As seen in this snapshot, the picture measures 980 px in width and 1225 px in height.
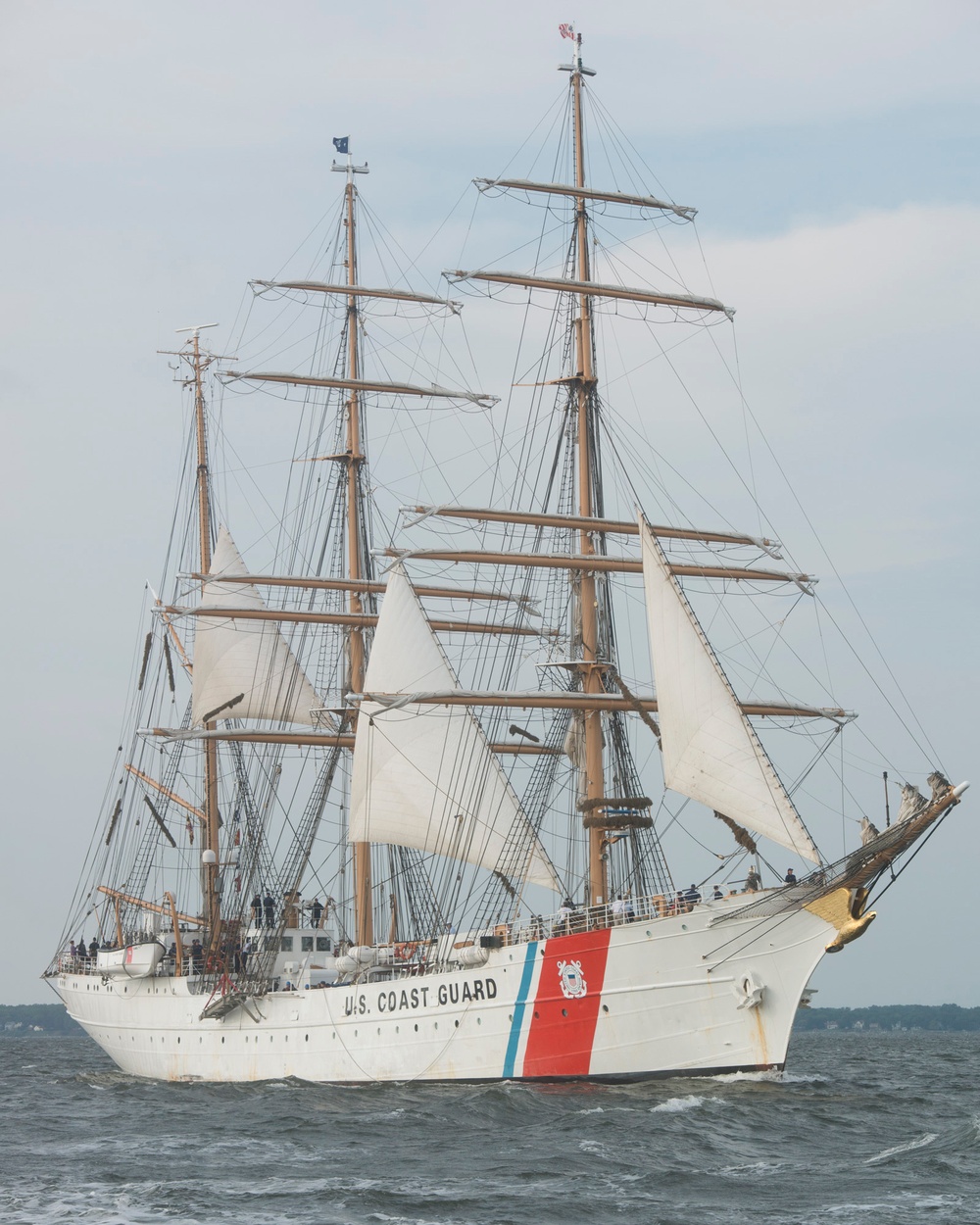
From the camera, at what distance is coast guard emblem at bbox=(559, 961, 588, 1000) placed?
37.8m

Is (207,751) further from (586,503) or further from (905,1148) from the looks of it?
(905,1148)

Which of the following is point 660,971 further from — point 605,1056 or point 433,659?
point 433,659

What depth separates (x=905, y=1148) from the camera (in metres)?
30.3

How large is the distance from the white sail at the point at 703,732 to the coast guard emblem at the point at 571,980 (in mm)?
4720

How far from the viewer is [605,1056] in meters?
37.8

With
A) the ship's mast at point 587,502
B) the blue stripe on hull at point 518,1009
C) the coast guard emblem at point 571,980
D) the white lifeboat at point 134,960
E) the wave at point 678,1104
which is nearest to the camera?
the wave at point 678,1104

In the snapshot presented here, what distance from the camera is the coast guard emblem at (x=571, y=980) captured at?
3784cm

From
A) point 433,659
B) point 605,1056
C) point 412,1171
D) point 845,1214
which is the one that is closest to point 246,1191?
point 412,1171

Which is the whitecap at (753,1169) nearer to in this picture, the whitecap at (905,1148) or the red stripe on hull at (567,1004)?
the whitecap at (905,1148)

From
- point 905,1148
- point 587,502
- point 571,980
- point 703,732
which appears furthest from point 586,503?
point 905,1148

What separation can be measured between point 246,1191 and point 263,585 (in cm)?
3396

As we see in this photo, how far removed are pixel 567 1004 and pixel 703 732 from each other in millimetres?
7030

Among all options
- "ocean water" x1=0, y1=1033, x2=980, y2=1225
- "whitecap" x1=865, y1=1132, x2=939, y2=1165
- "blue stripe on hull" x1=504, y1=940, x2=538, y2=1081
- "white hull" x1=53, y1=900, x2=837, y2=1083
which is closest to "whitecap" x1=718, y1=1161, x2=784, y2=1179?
"ocean water" x1=0, y1=1033, x2=980, y2=1225

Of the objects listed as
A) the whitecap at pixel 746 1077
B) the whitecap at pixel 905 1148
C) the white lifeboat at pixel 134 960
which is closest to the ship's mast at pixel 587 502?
the whitecap at pixel 746 1077
